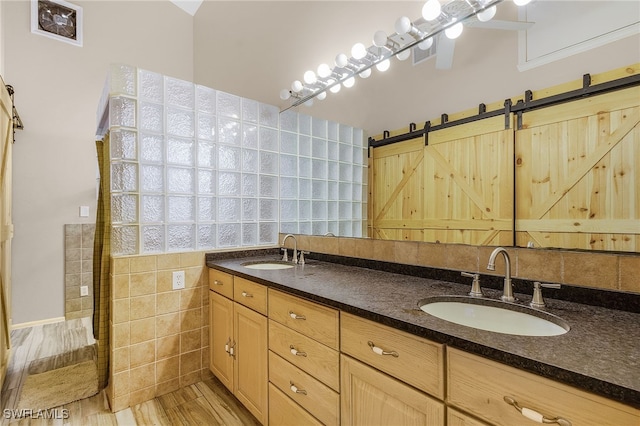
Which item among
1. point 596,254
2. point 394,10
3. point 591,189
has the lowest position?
point 596,254

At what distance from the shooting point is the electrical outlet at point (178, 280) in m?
2.03

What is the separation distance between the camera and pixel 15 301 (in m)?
3.11

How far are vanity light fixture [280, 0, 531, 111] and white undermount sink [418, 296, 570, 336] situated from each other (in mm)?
1205

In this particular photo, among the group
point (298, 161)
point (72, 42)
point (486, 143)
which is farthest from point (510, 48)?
point (72, 42)

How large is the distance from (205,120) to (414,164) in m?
1.43

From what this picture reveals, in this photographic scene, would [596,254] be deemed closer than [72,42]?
Yes

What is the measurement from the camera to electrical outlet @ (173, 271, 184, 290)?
2.03 m

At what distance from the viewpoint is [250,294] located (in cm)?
171

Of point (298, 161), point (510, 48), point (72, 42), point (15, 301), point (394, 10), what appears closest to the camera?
point (510, 48)

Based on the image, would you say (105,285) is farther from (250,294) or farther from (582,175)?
(582,175)

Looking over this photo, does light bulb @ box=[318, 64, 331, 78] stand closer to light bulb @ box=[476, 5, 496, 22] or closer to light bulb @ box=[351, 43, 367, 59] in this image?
light bulb @ box=[351, 43, 367, 59]

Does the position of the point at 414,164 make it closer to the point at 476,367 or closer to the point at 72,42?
the point at 476,367

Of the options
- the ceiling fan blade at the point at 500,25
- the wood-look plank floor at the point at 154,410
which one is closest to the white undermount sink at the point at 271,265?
the wood-look plank floor at the point at 154,410

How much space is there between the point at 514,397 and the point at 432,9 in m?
1.60
